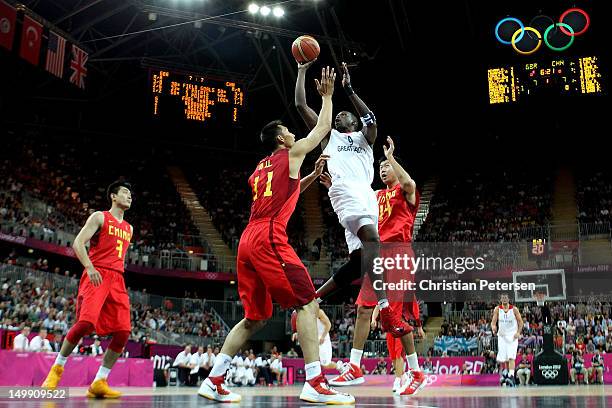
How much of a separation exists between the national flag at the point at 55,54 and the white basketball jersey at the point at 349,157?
1365 cm

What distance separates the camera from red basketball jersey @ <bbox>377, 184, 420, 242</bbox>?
728cm

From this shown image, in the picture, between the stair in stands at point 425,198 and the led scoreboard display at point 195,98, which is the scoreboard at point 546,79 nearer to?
the stair in stands at point 425,198

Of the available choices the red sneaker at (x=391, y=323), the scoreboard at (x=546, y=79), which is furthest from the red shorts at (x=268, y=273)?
the scoreboard at (x=546, y=79)

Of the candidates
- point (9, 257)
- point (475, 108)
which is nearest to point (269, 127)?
point (9, 257)

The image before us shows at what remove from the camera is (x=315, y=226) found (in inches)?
1229

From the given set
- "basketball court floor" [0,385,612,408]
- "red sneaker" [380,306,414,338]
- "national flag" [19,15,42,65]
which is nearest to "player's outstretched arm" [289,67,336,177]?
"red sneaker" [380,306,414,338]

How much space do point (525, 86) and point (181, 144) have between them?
17331 mm

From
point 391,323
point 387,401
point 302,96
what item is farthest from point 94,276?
point 387,401

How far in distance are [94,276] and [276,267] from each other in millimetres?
2474

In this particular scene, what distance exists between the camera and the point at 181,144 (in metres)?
31.7

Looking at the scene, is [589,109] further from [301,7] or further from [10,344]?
[10,344]

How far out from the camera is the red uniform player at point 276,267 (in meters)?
4.65

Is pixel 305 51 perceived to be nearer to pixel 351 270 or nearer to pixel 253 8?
pixel 351 270

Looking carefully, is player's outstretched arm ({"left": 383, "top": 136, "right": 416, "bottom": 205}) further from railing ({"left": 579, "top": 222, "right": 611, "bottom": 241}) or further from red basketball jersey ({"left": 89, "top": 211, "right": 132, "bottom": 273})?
railing ({"left": 579, "top": 222, "right": 611, "bottom": 241})
